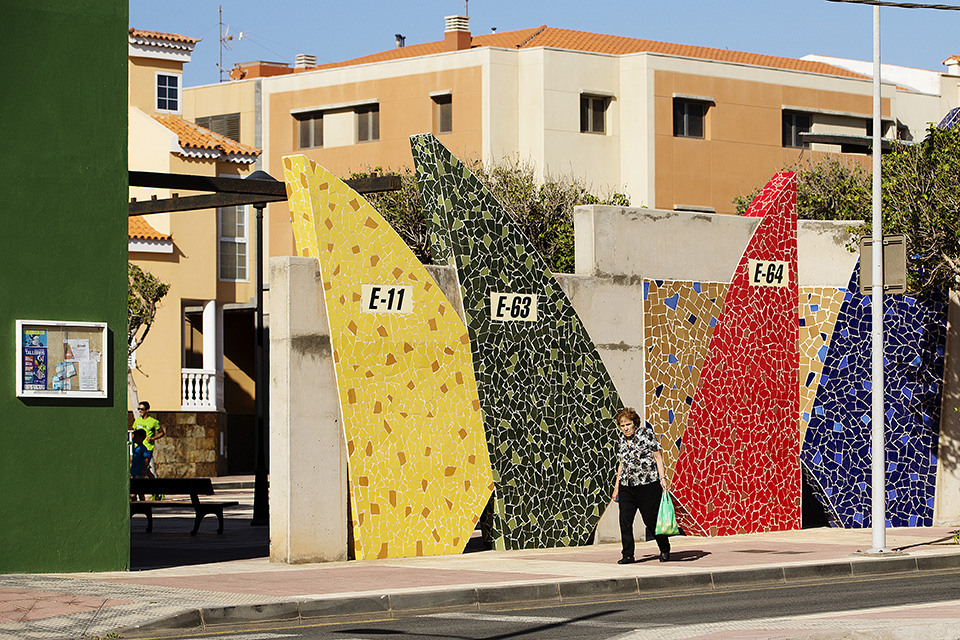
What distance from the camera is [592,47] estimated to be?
55.6 metres

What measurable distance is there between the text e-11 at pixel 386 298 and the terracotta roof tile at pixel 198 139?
25214 millimetres

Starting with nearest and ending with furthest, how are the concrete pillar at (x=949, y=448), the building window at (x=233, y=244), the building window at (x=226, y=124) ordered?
the concrete pillar at (x=949, y=448)
the building window at (x=233, y=244)
the building window at (x=226, y=124)

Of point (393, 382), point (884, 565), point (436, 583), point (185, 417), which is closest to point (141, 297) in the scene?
point (185, 417)

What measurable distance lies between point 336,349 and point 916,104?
46393 millimetres

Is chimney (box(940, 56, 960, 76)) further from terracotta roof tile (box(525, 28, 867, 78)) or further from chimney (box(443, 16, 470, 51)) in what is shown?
chimney (box(443, 16, 470, 51))

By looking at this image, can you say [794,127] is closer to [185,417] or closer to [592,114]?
[592,114]

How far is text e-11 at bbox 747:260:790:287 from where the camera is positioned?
1959 centimetres

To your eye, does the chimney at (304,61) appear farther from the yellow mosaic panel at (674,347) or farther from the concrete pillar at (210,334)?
the yellow mosaic panel at (674,347)

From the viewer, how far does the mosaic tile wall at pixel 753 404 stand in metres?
18.9

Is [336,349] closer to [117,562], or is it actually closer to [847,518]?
[117,562]

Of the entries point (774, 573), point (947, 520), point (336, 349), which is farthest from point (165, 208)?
point (947, 520)

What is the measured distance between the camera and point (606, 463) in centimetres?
1841

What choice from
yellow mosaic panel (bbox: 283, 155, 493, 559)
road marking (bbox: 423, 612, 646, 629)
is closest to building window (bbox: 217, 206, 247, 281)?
yellow mosaic panel (bbox: 283, 155, 493, 559)

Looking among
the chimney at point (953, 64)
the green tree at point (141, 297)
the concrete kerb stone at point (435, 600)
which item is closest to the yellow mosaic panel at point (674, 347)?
the concrete kerb stone at point (435, 600)
